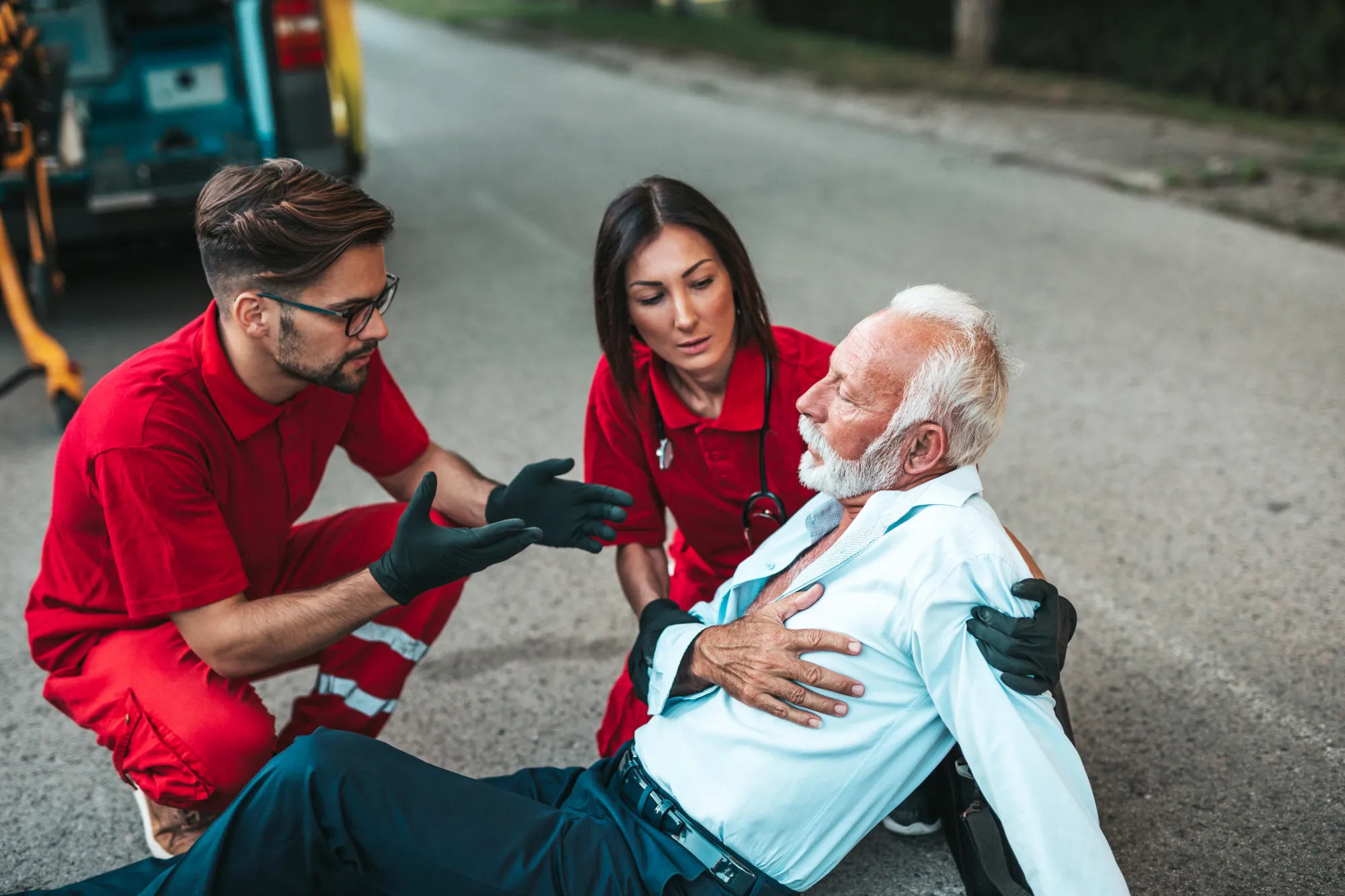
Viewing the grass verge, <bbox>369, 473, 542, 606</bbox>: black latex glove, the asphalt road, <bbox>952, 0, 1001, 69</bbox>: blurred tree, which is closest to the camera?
<bbox>369, 473, 542, 606</bbox>: black latex glove

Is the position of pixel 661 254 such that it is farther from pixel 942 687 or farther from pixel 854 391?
pixel 942 687

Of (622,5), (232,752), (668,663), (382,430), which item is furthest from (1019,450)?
(622,5)

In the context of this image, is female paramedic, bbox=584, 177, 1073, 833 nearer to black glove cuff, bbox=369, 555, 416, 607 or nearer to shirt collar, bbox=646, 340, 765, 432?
shirt collar, bbox=646, 340, 765, 432

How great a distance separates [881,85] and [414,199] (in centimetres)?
558

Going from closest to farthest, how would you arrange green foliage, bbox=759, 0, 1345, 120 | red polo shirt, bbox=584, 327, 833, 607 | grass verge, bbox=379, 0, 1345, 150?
red polo shirt, bbox=584, 327, 833, 607
grass verge, bbox=379, 0, 1345, 150
green foliage, bbox=759, 0, 1345, 120

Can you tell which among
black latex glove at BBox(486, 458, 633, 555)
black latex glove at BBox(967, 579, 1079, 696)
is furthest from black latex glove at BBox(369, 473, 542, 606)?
black latex glove at BBox(967, 579, 1079, 696)

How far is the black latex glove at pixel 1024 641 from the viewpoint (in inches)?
77.7

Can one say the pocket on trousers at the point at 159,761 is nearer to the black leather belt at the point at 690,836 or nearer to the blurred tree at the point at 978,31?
the black leather belt at the point at 690,836

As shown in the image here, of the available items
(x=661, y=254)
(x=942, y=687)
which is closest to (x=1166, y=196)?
(x=661, y=254)

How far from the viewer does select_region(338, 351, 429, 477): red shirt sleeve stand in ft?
9.99

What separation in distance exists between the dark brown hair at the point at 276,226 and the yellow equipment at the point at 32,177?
3085 mm

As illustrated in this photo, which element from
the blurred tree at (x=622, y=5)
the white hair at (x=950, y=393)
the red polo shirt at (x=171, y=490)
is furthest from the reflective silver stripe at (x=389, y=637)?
the blurred tree at (x=622, y=5)

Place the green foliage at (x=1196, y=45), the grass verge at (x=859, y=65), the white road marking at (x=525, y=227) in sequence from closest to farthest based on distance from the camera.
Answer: the white road marking at (x=525, y=227) → the grass verge at (x=859, y=65) → the green foliage at (x=1196, y=45)

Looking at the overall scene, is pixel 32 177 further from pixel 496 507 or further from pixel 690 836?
pixel 690 836
